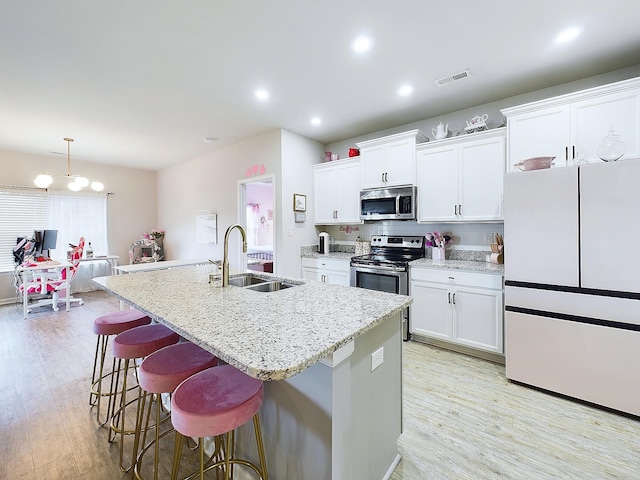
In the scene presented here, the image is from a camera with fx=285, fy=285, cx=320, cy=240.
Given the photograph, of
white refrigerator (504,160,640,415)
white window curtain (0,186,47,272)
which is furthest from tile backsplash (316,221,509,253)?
white window curtain (0,186,47,272)

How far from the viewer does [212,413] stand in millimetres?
1040

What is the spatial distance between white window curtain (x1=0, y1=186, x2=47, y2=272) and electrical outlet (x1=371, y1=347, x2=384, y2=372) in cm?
677

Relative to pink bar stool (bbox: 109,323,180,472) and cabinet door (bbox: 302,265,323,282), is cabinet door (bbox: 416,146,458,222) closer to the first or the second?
cabinet door (bbox: 302,265,323,282)

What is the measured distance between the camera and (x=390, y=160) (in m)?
3.64

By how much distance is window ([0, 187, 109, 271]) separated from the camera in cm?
504

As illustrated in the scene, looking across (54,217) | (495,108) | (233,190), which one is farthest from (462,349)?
(54,217)

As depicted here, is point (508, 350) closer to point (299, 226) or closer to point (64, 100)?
point (299, 226)

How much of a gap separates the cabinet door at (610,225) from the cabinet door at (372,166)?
204 centimetres

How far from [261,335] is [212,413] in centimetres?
33

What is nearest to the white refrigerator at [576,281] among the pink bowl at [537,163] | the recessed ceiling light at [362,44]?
the pink bowl at [537,163]

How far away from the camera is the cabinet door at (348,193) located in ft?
13.2

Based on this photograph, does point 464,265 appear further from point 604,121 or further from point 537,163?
point 604,121

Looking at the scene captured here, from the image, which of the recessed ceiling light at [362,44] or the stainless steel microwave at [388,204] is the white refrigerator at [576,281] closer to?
the stainless steel microwave at [388,204]

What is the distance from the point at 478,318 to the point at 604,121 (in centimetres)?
197
